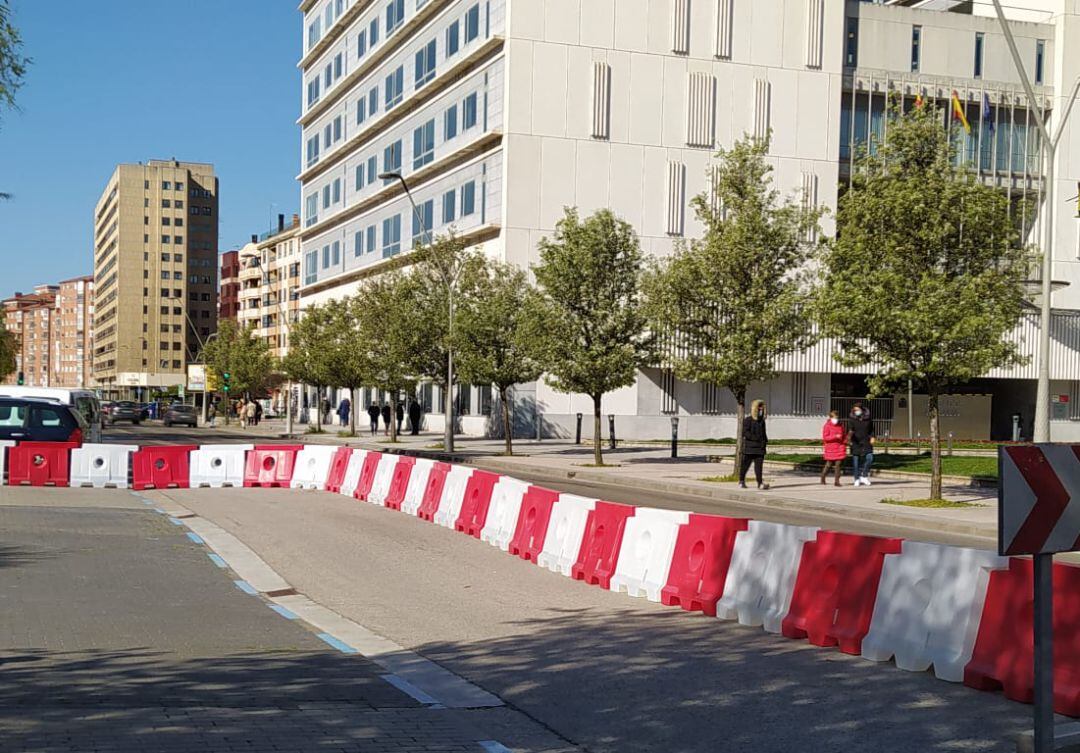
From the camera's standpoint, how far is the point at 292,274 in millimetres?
116562

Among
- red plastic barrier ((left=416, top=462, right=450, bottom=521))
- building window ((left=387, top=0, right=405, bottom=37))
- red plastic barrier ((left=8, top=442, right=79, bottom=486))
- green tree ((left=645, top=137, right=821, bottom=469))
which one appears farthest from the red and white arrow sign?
building window ((left=387, top=0, right=405, bottom=37))

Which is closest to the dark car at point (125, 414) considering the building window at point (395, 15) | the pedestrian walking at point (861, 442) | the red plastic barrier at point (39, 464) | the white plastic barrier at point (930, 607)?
the building window at point (395, 15)

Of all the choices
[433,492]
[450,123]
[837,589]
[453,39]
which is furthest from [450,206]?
[837,589]

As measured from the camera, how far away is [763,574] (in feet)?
30.5

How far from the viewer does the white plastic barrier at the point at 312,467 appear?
23.4m

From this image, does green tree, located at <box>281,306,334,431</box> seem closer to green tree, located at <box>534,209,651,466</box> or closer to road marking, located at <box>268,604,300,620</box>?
green tree, located at <box>534,209,651,466</box>

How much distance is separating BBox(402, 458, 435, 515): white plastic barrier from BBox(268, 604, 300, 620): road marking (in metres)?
7.68

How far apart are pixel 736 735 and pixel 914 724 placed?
3.45ft

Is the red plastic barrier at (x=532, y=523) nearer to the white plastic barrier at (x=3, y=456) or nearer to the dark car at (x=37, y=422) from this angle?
the white plastic barrier at (x=3, y=456)

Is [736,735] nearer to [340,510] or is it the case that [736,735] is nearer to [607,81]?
[340,510]

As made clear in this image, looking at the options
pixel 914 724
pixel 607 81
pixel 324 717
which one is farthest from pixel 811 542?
pixel 607 81

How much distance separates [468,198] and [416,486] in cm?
3633

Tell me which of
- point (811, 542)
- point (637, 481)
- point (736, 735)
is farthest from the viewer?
point (637, 481)

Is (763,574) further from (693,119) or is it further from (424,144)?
(424,144)
